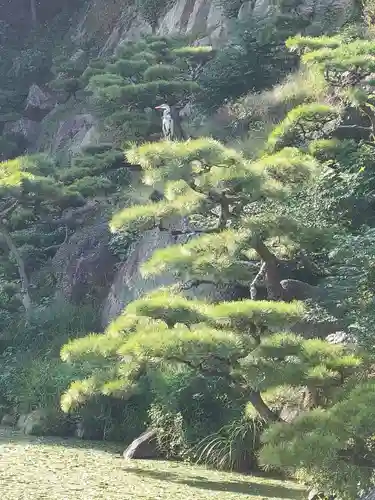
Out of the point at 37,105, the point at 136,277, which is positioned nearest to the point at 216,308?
the point at 136,277

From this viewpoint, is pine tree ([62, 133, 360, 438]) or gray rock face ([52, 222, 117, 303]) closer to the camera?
pine tree ([62, 133, 360, 438])

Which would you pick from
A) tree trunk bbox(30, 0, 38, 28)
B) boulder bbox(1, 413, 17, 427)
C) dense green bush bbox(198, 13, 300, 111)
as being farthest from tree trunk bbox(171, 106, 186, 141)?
tree trunk bbox(30, 0, 38, 28)

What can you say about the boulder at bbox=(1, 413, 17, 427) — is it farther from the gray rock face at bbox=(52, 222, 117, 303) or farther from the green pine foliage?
the green pine foliage

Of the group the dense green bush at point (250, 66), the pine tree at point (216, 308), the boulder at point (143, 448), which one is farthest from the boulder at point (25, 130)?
the pine tree at point (216, 308)

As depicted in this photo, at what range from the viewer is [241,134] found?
12.1m

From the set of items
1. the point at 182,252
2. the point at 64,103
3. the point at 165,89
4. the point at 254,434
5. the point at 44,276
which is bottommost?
the point at 254,434

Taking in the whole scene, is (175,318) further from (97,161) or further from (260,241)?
(97,161)

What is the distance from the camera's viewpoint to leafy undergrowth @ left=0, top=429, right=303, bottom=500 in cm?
609

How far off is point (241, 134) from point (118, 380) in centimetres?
613

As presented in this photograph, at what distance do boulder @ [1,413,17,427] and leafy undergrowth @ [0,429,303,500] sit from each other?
1750 millimetres

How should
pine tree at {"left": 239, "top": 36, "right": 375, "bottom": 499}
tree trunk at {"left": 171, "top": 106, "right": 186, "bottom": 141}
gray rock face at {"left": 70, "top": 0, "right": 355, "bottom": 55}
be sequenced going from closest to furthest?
pine tree at {"left": 239, "top": 36, "right": 375, "bottom": 499} < tree trunk at {"left": 171, "top": 106, "right": 186, "bottom": 141} < gray rock face at {"left": 70, "top": 0, "right": 355, "bottom": 55}

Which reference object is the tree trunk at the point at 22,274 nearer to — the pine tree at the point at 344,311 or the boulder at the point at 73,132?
the pine tree at the point at 344,311

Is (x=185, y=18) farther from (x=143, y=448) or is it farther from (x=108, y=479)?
(x=108, y=479)

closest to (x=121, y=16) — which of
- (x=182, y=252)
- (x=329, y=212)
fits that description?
(x=329, y=212)
